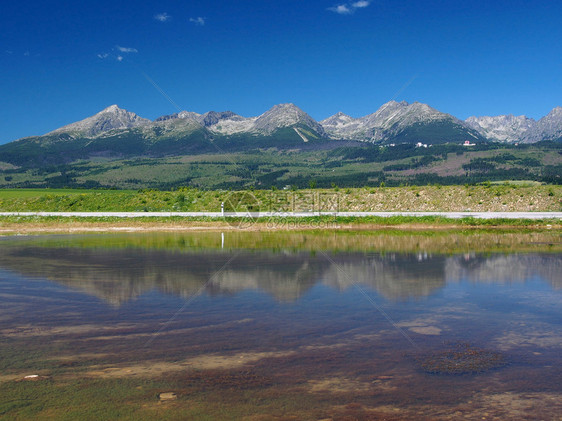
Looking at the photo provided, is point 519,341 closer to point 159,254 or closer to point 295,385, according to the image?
point 295,385

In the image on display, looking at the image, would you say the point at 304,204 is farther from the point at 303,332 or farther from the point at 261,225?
the point at 303,332

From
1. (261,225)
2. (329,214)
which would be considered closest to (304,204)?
(329,214)

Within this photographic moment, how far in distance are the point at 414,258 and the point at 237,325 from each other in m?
15.9

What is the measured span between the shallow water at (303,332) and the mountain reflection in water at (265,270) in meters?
0.12

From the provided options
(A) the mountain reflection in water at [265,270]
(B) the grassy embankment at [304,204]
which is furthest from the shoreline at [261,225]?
(A) the mountain reflection in water at [265,270]

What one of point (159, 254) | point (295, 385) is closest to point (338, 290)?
point (295, 385)

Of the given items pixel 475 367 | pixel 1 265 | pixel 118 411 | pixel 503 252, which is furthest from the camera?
pixel 503 252

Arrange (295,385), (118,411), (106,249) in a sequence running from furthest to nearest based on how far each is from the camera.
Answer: (106,249) → (295,385) → (118,411)

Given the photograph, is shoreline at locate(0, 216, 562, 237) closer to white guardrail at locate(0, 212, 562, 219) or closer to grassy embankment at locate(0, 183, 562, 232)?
grassy embankment at locate(0, 183, 562, 232)

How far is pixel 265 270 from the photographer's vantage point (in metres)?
23.7

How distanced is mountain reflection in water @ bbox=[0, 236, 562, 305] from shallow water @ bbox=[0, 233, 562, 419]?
0.12m

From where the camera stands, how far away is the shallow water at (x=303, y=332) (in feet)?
30.6

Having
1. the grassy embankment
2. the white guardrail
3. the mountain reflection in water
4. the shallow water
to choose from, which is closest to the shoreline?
the grassy embankment

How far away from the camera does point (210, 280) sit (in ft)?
69.7
